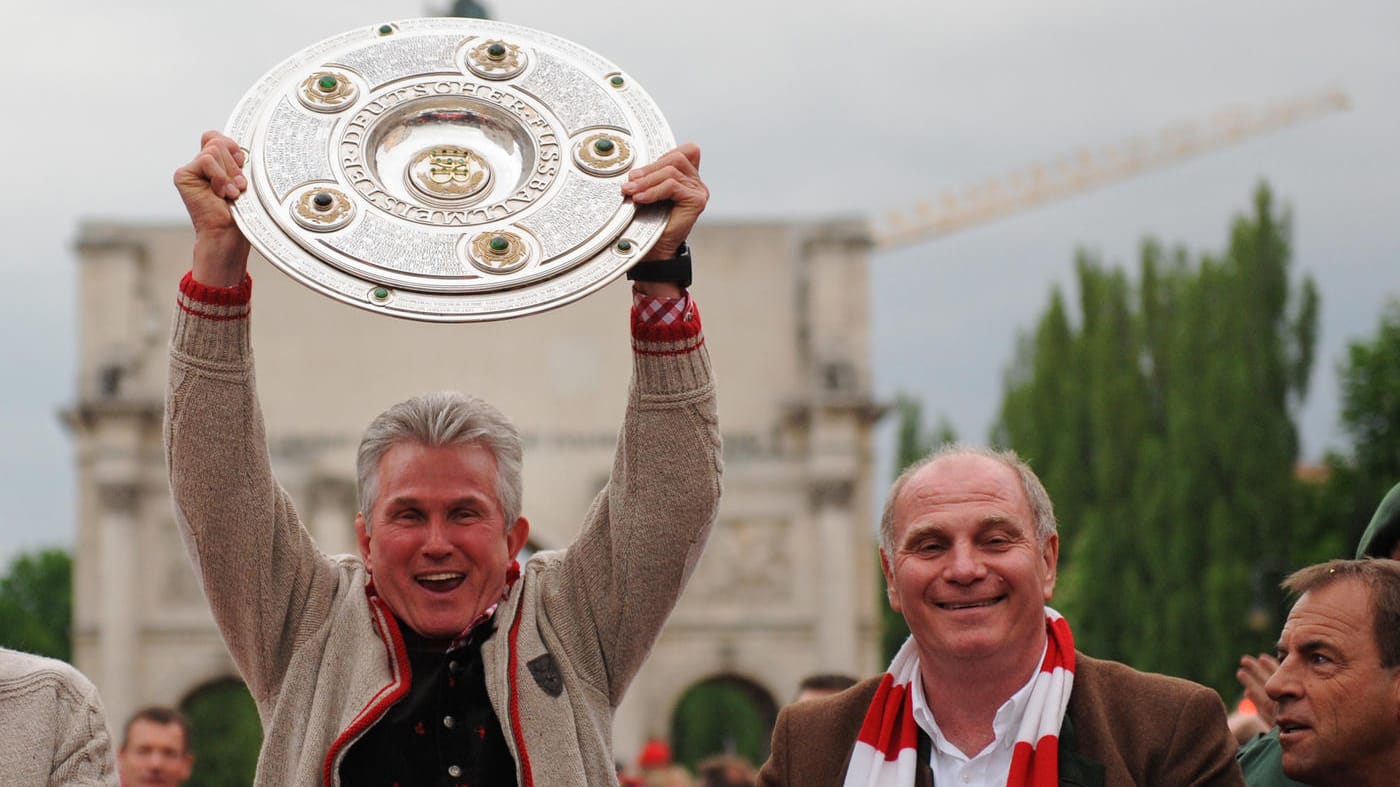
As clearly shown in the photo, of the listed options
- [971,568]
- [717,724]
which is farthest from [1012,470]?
[717,724]

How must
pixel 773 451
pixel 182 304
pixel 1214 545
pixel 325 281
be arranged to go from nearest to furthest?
pixel 325 281 < pixel 182 304 < pixel 1214 545 < pixel 773 451

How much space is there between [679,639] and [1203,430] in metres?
8.99

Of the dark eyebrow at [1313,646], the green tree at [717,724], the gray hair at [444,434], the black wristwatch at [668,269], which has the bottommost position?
the green tree at [717,724]

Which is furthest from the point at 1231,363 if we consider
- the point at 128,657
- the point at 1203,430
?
the point at 128,657

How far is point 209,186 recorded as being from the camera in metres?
4.49

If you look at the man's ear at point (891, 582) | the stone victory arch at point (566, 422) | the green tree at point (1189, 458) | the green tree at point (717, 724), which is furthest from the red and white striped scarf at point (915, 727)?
the green tree at point (717, 724)

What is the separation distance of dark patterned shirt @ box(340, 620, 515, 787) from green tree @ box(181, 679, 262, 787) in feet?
105

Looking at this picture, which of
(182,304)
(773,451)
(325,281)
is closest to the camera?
(325,281)

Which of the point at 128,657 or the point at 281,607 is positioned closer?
the point at 281,607

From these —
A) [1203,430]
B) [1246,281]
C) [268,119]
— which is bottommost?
[268,119]

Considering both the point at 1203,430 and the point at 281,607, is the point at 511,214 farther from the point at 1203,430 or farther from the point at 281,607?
the point at 1203,430

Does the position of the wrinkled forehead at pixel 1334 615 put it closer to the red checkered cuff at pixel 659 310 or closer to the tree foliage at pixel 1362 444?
the red checkered cuff at pixel 659 310

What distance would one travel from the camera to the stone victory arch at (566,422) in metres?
34.7

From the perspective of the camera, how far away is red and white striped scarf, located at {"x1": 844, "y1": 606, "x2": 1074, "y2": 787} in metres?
4.39
